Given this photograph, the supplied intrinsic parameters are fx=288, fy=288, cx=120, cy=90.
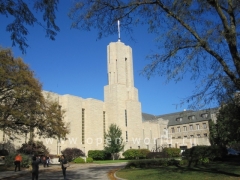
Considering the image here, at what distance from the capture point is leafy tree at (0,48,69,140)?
25.6 meters

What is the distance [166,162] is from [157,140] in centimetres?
4274

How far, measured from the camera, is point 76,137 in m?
49.6

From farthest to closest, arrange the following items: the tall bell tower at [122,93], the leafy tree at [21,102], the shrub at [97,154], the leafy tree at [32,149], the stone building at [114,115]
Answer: the tall bell tower at [122,93] < the stone building at [114,115] < the shrub at [97,154] < the leafy tree at [32,149] < the leafy tree at [21,102]

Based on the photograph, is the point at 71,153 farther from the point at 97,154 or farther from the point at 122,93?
the point at 122,93

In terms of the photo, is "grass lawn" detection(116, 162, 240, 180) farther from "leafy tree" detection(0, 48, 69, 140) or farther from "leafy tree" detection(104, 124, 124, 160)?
"leafy tree" detection(104, 124, 124, 160)

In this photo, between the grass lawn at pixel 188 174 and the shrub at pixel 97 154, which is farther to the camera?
the shrub at pixel 97 154

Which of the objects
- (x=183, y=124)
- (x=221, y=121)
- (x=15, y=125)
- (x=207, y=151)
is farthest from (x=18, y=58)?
(x=183, y=124)

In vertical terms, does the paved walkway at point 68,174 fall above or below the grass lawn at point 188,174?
below

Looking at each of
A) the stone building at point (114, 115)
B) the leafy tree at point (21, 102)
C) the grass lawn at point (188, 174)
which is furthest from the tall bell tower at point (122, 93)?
the grass lawn at point (188, 174)

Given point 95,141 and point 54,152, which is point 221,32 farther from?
point 95,141

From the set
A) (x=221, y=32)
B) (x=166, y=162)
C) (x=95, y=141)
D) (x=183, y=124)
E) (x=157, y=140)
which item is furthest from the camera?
(x=183, y=124)

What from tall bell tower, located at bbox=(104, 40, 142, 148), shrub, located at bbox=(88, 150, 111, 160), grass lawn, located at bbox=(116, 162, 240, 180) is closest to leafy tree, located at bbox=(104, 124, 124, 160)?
shrub, located at bbox=(88, 150, 111, 160)

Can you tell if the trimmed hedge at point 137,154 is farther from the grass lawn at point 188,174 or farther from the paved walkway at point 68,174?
the grass lawn at point 188,174

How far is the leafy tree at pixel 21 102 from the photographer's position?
25.6 meters
